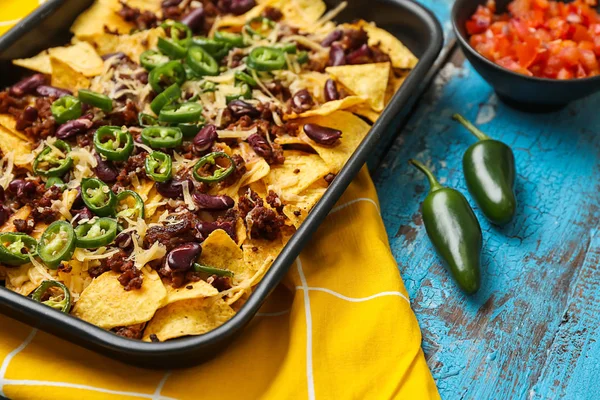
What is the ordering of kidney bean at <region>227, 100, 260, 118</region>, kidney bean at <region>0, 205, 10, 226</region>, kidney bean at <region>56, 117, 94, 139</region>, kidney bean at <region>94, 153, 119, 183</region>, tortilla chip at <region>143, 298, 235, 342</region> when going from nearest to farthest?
1. tortilla chip at <region>143, 298, 235, 342</region>
2. kidney bean at <region>0, 205, 10, 226</region>
3. kidney bean at <region>94, 153, 119, 183</region>
4. kidney bean at <region>56, 117, 94, 139</region>
5. kidney bean at <region>227, 100, 260, 118</region>

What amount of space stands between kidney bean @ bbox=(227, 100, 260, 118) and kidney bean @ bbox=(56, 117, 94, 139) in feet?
2.17

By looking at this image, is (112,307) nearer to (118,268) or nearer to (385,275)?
(118,268)

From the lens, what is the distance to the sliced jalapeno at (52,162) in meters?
2.96

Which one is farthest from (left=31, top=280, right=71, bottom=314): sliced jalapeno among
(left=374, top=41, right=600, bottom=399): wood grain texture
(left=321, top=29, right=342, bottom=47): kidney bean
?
(left=321, top=29, right=342, bottom=47): kidney bean

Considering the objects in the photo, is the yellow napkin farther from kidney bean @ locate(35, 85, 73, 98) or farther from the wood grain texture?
kidney bean @ locate(35, 85, 73, 98)

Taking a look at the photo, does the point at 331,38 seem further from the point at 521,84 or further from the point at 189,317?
the point at 189,317

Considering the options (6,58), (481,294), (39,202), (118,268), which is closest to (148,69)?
(6,58)

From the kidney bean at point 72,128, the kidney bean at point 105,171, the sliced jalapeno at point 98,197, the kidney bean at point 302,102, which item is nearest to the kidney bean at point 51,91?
the kidney bean at point 72,128

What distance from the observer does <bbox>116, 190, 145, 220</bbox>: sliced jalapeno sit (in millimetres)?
2775

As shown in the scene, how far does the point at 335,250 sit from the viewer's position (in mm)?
2939

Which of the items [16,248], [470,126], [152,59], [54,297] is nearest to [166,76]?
[152,59]

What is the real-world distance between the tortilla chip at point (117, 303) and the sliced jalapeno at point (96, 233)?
172mm

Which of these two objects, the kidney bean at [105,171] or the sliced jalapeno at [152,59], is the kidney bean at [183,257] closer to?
the kidney bean at [105,171]

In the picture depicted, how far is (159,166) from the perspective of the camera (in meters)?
2.96
